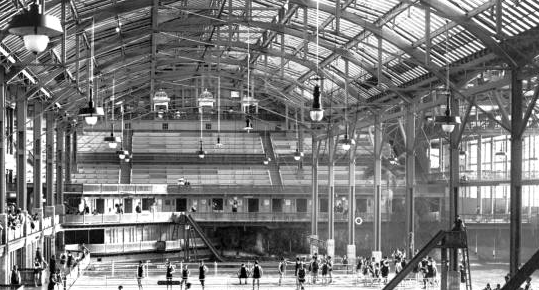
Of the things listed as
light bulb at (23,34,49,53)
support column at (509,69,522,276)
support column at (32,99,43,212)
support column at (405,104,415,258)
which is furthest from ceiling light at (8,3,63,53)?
support column at (32,99,43,212)

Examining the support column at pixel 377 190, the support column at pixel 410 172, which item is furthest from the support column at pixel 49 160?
the support column at pixel 410 172

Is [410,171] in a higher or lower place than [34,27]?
lower

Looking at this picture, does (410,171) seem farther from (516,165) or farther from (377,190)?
(516,165)

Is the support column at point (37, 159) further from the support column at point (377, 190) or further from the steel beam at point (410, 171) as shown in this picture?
the steel beam at point (410, 171)

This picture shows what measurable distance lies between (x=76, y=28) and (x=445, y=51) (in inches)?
549

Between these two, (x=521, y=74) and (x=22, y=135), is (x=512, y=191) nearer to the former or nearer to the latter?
(x=521, y=74)

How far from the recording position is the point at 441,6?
23.8 metres

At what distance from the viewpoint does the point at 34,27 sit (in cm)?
806

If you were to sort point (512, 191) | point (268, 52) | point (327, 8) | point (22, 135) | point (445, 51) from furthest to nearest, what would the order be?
1. point (268, 52)
2. point (22, 135)
3. point (445, 51)
4. point (327, 8)
5. point (512, 191)

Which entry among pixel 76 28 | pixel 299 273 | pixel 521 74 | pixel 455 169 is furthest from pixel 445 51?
pixel 76 28

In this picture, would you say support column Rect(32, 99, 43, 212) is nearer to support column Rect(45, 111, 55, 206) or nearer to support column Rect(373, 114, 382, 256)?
support column Rect(45, 111, 55, 206)

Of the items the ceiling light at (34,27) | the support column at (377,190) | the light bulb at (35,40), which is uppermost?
the ceiling light at (34,27)

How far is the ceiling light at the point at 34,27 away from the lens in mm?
8047

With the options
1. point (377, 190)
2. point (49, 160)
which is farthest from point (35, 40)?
point (49, 160)
